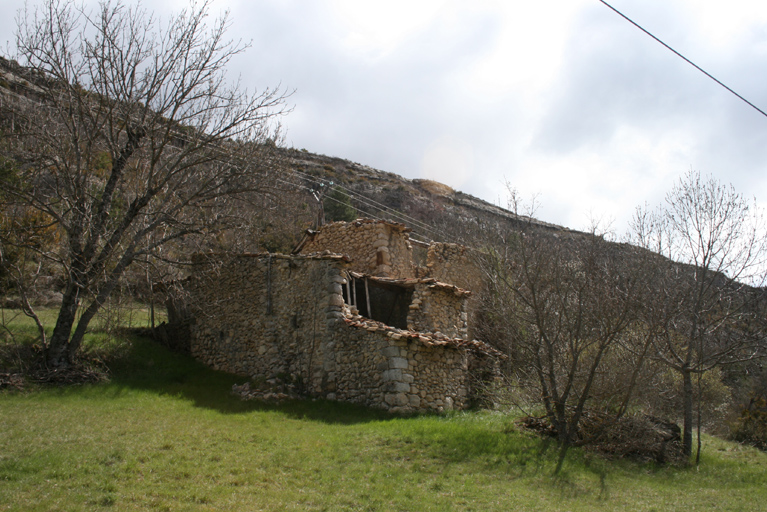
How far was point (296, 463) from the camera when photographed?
26.7ft

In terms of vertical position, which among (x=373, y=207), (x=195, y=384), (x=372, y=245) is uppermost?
(x=373, y=207)

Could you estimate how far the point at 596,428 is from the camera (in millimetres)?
10641

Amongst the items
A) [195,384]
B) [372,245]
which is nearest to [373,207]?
[372,245]

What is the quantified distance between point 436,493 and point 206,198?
9271 mm

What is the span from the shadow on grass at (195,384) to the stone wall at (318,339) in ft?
1.59

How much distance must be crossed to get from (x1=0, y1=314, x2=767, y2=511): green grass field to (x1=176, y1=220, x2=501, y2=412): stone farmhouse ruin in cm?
84

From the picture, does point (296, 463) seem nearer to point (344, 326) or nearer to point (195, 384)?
point (344, 326)

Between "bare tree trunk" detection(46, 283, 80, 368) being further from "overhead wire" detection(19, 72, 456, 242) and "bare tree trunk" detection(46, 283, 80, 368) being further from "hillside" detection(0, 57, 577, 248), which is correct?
"hillside" detection(0, 57, 577, 248)

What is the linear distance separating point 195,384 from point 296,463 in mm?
6700

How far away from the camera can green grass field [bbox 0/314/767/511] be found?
6.61 meters

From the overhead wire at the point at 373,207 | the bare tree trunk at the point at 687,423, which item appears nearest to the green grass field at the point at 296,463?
the bare tree trunk at the point at 687,423

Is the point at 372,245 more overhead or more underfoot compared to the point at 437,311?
more overhead

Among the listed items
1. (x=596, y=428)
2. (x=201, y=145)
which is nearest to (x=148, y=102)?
(x=201, y=145)

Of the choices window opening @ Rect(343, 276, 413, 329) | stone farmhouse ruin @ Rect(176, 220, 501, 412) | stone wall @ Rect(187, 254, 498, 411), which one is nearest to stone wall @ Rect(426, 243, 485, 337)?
stone farmhouse ruin @ Rect(176, 220, 501, 412)
